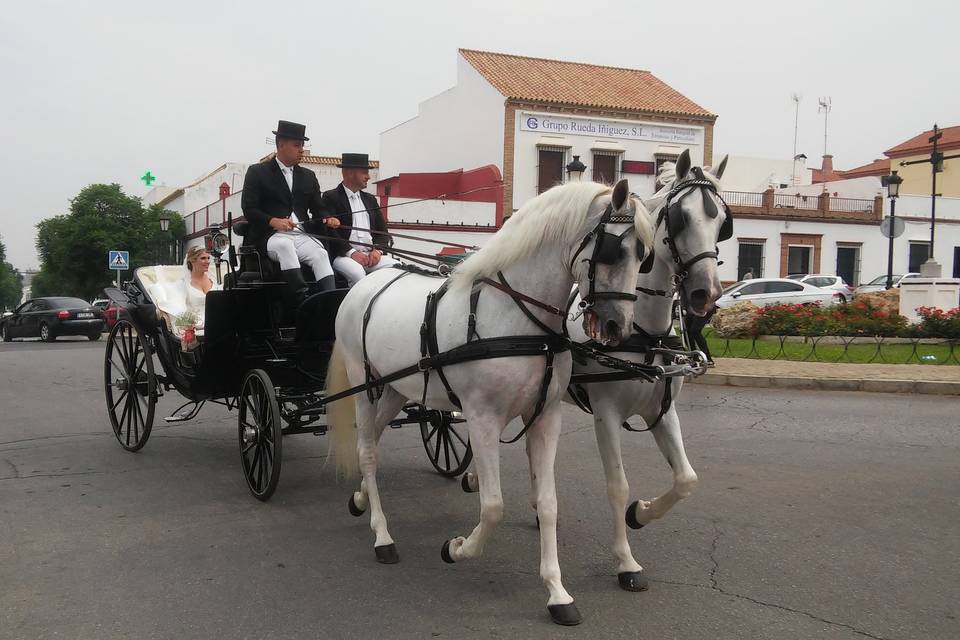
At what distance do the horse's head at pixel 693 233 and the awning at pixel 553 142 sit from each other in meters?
26.2

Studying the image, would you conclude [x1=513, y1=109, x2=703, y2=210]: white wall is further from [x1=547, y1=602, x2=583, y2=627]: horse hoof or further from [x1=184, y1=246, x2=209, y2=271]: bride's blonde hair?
[x1=547, y1=602, x2=583, y2=627]: horse hoof

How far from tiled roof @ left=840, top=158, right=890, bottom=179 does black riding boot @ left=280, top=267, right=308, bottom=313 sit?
2178 inches

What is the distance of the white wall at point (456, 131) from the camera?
99.7ft

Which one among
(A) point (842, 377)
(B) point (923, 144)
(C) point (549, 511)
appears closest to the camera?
(C) point (549, 511)

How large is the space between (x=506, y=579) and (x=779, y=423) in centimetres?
551

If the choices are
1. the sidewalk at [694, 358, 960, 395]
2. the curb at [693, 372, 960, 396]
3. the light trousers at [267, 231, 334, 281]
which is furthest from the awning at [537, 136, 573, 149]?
the light trousers at [267, 231, 334, 281]

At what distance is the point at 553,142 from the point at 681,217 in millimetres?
26690

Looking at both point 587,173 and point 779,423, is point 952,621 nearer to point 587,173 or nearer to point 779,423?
point 779,423

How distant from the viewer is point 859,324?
620 inches

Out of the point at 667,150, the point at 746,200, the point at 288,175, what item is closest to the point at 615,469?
the point at 288,175

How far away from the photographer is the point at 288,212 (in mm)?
6285

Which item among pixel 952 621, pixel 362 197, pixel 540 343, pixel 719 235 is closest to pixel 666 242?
pixel 719 235

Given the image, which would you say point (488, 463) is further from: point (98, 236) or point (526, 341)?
point (98, 236)

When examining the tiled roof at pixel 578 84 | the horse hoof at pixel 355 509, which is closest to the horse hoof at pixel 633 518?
the horse hoof at pixel 355 509
